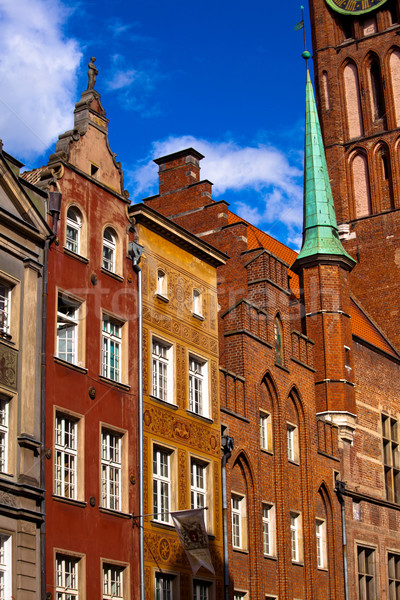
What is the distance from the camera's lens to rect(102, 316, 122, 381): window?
73.3 feet

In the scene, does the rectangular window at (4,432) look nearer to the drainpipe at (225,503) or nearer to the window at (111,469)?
the window at (111,469)

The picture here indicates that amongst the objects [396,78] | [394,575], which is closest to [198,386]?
[394,575]

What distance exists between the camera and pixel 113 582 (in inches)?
827

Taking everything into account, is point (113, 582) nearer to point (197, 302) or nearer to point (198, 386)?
point (198, 386)

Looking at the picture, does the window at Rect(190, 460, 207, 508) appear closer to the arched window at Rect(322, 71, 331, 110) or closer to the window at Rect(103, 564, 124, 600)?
the window at Rect(103, 564, 124, 600)

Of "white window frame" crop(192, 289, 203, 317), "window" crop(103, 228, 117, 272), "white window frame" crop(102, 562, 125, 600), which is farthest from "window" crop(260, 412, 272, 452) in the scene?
"white window frame" crop(102, 562, 125, 600)

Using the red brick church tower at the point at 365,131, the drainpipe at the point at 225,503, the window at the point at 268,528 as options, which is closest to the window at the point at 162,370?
the drainpipe at the point at 225,503

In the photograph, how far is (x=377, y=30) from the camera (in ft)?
141

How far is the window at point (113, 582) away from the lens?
20.7m

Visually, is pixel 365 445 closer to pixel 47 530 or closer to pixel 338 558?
pixel 338 558

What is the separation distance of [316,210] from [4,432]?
17.6 m

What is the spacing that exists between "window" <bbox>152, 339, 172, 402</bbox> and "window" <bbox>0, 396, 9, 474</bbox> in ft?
16.0

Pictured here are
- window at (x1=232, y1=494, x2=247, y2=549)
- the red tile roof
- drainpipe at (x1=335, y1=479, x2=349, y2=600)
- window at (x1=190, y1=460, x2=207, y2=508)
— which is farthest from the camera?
the red tile roof

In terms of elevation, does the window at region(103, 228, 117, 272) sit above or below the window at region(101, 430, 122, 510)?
above
